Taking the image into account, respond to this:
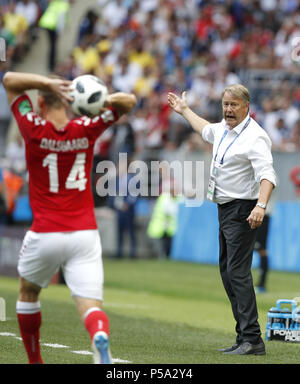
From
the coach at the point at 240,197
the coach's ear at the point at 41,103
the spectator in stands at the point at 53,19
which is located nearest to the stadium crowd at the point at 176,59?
the spectator in stands at the point at 53,19

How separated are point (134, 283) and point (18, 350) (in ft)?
27.8

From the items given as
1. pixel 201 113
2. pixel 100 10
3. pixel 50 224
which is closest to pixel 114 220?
pixel 201 113

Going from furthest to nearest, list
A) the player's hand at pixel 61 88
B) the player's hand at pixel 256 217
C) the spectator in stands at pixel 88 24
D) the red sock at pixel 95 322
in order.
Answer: the spectator in stands at pixel 88 24, the player's hand at pixel 256 217, the player's hand at pixel 61 88, the red sock at pixel 95 322

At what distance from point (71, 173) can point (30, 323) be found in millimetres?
1197

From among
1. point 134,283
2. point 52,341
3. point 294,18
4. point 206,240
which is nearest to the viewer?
point 52,341

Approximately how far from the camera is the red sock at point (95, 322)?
6.56 metres

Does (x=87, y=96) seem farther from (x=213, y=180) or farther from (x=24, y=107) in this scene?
(x=213, y=180)

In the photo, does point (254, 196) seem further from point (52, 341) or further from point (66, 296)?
point (66, 296)

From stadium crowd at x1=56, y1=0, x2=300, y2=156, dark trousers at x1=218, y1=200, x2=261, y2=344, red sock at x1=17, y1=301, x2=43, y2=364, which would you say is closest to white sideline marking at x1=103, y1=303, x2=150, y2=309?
dark trousers at x1=218, y1=200, x2=261, y2=344

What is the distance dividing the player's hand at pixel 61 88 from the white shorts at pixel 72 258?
38.1 inches

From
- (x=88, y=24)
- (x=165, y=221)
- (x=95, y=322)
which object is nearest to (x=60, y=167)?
(x=95, y=322)

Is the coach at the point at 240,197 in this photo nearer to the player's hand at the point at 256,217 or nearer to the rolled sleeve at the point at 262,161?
the rolled sleeve at the point at 262,161

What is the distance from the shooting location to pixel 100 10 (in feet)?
101

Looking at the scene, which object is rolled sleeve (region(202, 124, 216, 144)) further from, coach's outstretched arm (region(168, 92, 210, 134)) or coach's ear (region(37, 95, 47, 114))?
coach's ear (region(37, 95, 47, 114))
